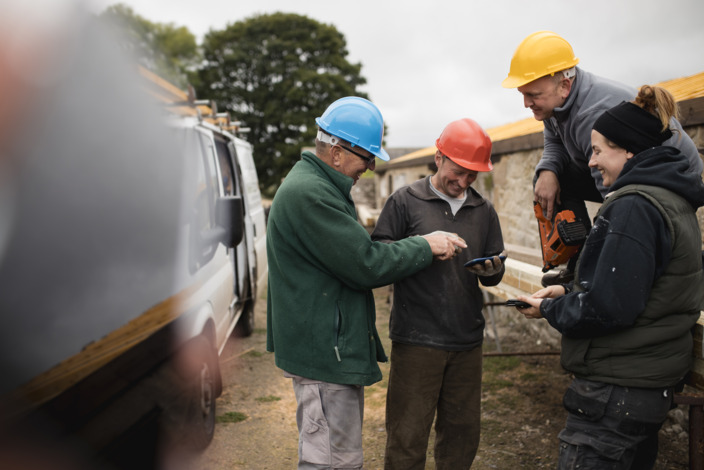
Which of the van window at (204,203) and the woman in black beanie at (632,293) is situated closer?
the woman in black beanie at (632,293)

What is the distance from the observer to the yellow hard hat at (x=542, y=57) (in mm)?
2471

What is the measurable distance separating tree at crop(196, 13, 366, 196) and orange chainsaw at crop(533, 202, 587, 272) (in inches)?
1010

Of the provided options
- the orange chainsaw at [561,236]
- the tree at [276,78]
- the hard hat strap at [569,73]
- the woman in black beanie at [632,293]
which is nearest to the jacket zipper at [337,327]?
the woman in black beanie at [632,293]

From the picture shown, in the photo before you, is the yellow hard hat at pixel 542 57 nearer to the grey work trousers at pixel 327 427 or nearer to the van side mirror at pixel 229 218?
the grey work trousers at pixel 327 427

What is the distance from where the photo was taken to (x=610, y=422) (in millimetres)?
1888

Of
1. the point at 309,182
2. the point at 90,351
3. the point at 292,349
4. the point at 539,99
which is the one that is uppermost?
the point at 539,99

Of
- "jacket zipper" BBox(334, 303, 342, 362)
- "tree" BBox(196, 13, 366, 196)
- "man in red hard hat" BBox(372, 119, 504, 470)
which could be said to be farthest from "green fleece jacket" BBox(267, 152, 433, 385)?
"tree" BBox(196, 13, 366, 196)

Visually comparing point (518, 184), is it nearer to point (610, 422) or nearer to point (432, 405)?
point (432, 405)

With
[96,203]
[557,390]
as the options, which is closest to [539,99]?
[96,203]

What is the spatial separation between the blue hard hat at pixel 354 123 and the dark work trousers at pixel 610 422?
1207 millimetres

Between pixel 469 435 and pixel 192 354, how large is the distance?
169cm

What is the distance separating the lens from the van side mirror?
3.68m

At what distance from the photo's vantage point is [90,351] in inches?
73.4

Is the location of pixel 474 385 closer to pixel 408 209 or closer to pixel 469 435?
pixel 469 435
